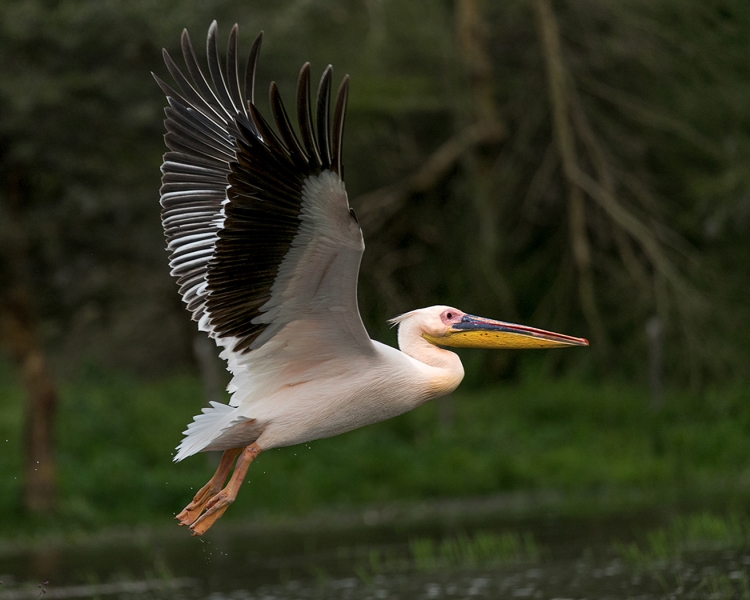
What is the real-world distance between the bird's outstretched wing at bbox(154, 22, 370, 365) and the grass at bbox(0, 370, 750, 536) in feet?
18.9

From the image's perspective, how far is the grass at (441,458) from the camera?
1223 cm

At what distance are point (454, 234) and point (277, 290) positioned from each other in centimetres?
1049

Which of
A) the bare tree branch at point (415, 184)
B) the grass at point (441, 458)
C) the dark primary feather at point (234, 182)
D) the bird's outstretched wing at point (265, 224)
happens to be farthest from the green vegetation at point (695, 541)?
the bare tree branch at point (415, 184)

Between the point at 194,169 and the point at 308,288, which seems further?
the point at 194,169

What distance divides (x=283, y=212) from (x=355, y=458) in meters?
7.84

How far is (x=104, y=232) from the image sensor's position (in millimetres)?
13047

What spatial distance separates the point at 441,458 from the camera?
12883mm

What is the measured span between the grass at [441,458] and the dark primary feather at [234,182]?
575 cm

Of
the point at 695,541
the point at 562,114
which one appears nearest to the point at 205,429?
the point at 695,541

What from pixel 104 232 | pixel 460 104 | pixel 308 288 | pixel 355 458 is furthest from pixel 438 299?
pixel 308 288

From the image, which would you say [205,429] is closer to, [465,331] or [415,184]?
[465,331]

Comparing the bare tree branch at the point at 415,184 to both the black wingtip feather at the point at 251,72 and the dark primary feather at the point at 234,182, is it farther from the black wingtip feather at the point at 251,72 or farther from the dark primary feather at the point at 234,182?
the black wingtip feather at the point at 251,72

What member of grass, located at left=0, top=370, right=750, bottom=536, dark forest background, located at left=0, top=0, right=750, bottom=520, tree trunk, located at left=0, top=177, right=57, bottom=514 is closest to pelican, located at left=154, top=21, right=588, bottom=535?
dark forest background, located at left=0, top=0, right=750, bottom=520

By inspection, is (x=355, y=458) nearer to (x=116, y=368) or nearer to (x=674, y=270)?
(x=674, y=270)
